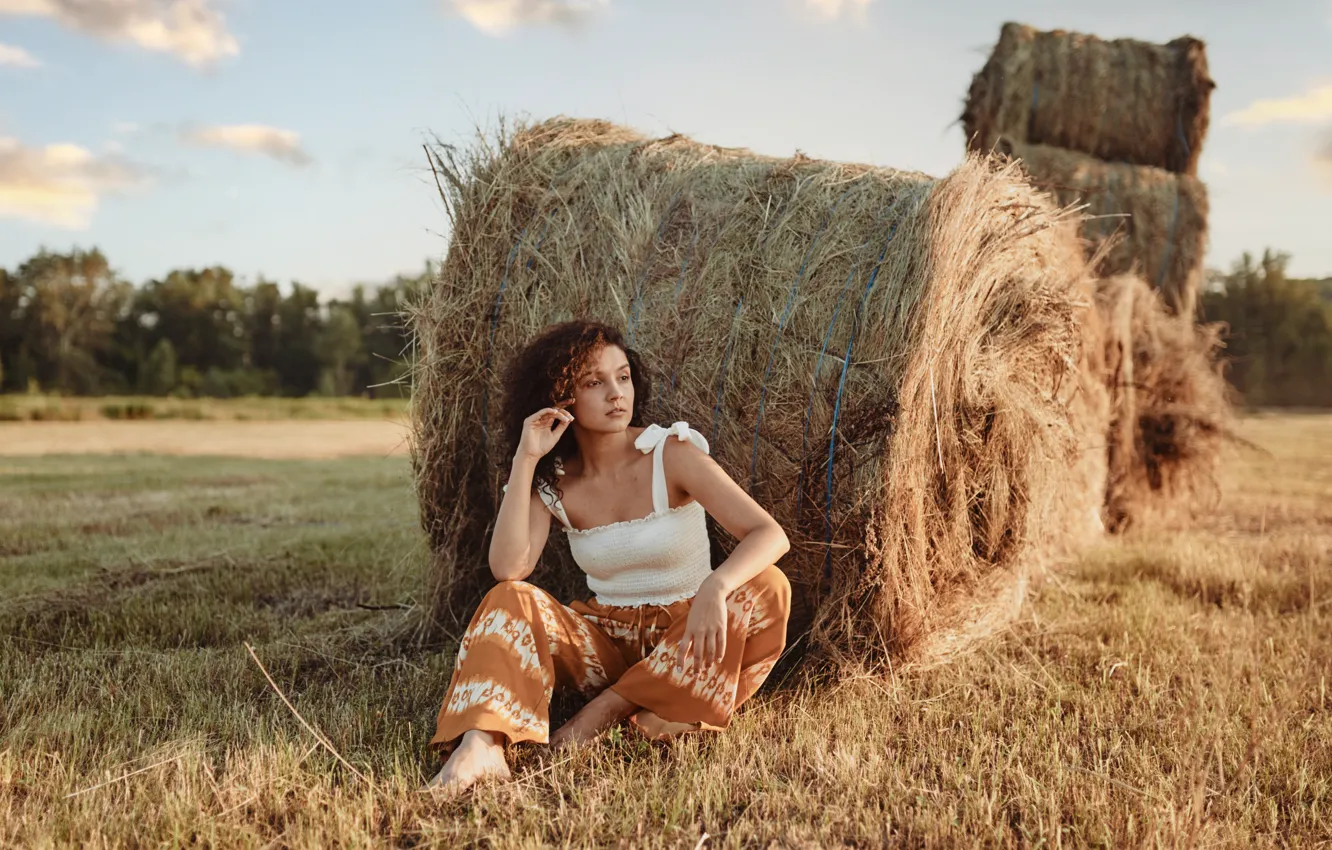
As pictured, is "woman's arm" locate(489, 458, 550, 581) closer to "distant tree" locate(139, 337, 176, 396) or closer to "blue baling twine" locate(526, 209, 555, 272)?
"blue baling twine" locate(526, 209, 555, 272)

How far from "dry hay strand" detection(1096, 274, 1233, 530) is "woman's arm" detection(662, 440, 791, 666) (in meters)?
4.02

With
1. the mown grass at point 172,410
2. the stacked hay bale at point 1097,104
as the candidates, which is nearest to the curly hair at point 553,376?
the stacked hay bale at point 1097,104

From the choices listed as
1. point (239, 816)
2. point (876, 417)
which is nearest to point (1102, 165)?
point (876, 417)

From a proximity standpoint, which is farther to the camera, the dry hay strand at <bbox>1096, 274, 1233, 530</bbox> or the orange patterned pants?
the dry hay strand at <bbox>1096, 274, 1233, 530</bbox>

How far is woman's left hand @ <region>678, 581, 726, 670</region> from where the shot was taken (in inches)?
112

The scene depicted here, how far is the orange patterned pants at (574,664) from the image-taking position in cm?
287

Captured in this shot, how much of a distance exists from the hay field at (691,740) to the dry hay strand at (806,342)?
0.41 m

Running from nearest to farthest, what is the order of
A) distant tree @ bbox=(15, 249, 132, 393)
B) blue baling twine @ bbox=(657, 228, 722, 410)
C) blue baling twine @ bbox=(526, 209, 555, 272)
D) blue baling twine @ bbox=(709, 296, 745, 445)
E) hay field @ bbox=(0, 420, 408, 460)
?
blue baling twine @ bbox=(709, 296, 745, 445) → blue baling twine @ bbox=(657, 228, 722, 410) → blue baling twine @ bbox=(526, 209, 555, 272) → hay field @ bbox=(0, 420, 408, 460) → distant tree @ bbox=(15, 249, 132, 393)

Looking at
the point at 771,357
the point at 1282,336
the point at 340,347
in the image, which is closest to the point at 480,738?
the point at 771,357

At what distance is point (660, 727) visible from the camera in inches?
119

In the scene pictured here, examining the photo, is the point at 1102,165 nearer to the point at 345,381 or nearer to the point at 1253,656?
the point at 1253,656

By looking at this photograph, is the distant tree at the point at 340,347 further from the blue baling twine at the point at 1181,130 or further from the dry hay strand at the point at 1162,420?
the dry hay strand at the point at 1162,420

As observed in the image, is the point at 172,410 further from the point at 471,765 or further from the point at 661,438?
the point at 471,765

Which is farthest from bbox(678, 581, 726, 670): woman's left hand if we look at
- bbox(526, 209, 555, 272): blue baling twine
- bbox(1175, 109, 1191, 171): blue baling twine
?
bbox(1175, 109, 1191, 171): blue baling twine
